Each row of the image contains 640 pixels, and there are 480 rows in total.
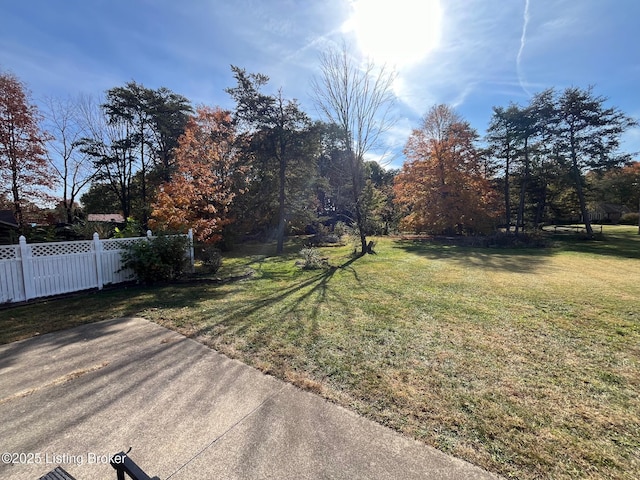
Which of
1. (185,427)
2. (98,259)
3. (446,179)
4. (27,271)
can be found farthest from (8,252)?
(446,179)

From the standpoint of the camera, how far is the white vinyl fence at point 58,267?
488 cm

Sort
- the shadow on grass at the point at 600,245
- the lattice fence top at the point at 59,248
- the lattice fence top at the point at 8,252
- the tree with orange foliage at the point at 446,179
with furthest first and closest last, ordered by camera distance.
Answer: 1. the tree with orange foliage at the point at 446,179
2. the shadow on grass at the point at 600,245
3. the lattice fence top at the point at 59,248
4. the lattice fence top at the point at 8,252

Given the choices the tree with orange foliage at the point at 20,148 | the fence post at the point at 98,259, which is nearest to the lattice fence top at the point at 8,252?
the fence post at the point at 98,259

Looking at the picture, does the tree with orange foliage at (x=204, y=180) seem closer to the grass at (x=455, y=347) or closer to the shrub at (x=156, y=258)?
the shrub at (x=156, y=258)

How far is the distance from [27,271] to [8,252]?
17.1 inches

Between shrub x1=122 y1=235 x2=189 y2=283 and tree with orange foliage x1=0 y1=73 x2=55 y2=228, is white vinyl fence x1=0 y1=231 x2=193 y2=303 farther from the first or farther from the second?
tree with orange foliage x1=0 y1=73 x2=55 y2=228

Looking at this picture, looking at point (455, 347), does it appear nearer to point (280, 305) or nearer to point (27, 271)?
point (280, 305)

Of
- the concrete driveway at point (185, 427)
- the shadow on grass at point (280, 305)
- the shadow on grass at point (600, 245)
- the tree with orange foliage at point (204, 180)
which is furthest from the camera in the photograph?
the shadow on grass at point (600, 245)

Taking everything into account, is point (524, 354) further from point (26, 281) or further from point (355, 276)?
point (26, 281)

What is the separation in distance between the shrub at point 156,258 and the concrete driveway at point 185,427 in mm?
3507

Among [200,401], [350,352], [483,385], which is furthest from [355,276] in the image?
[200,401]

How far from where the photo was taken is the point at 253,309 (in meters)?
4.64

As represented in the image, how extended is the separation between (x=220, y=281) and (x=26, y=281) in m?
3.51

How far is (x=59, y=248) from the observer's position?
214 inches
